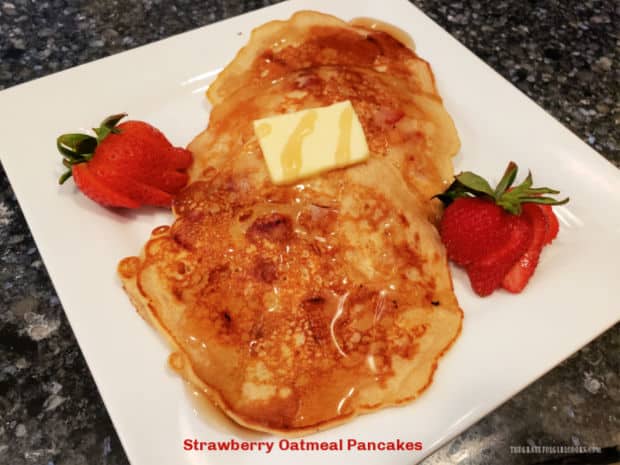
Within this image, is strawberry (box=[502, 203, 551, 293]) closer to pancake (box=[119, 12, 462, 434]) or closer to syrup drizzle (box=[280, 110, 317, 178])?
pancake (box=[119, 12, 462, 434])

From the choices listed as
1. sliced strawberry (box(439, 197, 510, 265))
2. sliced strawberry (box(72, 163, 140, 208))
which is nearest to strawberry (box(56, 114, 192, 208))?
sliced strawberry (box(72, 163, 140, 208))

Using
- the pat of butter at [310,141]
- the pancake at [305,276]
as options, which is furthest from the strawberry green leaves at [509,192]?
the pat of butter at [310,141]

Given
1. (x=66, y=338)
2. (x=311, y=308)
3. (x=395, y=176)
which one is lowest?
(x=66, y=338)

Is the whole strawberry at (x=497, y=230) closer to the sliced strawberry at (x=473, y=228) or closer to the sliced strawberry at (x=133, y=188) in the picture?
the sliced strawberry at (x=473, y=228)

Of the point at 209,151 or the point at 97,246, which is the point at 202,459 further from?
the point at 209,151

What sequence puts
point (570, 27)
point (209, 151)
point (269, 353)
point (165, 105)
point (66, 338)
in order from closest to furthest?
point (269, 353) → point (66, 338) → point (209, 151) → point (165, 105) → point (570, 27)

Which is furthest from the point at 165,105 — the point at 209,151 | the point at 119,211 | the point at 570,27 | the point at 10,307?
the point at 570,27
